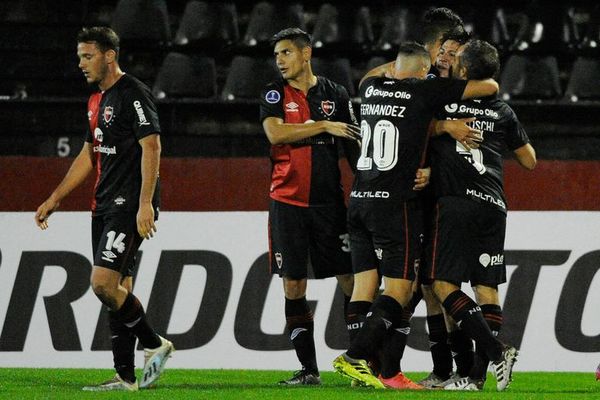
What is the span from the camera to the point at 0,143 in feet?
30.7

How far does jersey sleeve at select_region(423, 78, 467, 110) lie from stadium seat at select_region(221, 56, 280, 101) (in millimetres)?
3636

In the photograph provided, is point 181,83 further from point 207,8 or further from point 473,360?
point 473,360

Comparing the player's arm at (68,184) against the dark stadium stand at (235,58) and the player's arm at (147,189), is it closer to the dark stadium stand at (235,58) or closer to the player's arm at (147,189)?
the player's arm at (147,189)

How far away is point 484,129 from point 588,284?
7.33ft

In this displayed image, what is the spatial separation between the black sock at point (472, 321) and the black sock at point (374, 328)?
0.27m

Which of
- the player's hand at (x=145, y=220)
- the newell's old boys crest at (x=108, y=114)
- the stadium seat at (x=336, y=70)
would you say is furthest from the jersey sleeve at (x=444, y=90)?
the stadium seat at (x=336, y=70)

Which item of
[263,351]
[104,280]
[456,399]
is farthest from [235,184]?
[456,399]

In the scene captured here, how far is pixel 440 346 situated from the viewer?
6.84 meters

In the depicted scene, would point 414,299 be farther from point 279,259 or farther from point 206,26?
point 206,26

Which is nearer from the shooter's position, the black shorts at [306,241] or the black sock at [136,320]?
the black sock at [136,320]

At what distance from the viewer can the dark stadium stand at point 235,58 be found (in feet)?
30.7

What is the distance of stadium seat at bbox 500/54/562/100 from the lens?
10172 mm

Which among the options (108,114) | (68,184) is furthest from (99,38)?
(68,184)

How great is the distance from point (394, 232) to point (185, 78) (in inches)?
156
